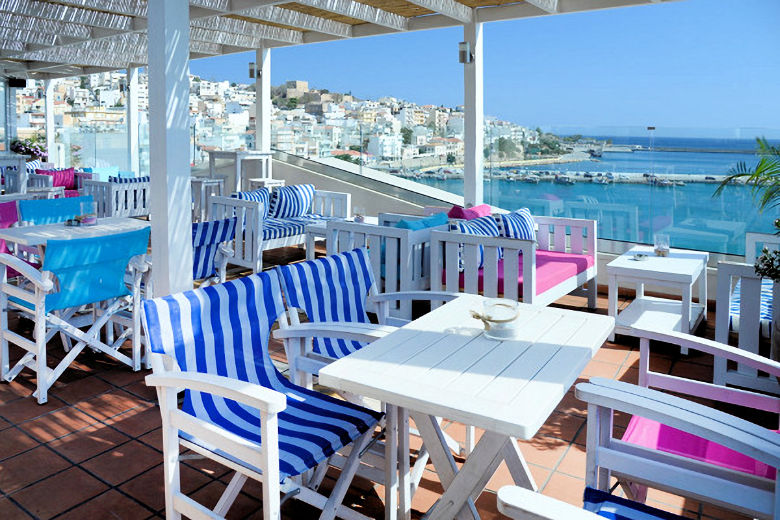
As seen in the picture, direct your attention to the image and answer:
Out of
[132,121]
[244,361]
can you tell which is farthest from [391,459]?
[132,121]

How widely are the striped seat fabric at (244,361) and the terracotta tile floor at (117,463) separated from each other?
48 centimetres

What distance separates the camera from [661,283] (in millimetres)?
4719

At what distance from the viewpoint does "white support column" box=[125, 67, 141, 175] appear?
1237cm

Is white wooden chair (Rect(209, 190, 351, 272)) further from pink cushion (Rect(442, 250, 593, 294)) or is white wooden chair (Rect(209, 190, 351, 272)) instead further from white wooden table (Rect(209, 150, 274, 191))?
pink cushion (Rect(442, 250, 593, 294))

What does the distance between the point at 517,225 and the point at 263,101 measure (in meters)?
5.67

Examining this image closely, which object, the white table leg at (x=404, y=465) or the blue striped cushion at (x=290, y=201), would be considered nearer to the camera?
the white table leg at (x=404, y=465)

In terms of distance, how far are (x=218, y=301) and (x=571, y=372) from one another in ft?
4.30

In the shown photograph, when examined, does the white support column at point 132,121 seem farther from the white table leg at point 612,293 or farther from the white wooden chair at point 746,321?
the white wooden chair at point 746,321

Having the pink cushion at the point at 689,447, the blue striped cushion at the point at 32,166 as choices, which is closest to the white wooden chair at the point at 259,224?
the pink cushion at the point at 689,447

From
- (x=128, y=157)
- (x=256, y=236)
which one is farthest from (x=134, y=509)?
(x=128, y=157)

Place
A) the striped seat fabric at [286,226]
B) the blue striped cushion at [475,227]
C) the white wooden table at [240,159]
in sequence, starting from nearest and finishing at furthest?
the blue striped cushion at [475,227]
the striped seat fabric at [286,226]
the white wooden table at [240,159]

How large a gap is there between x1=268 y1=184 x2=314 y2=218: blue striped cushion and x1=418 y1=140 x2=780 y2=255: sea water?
8.88 feet

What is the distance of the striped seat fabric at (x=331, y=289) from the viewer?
2.83 m

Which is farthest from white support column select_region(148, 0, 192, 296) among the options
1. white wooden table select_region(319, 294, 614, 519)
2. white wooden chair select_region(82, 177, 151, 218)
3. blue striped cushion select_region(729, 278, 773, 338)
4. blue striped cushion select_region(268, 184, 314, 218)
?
white wooden chair select_region(82, 177, 151, 218)
